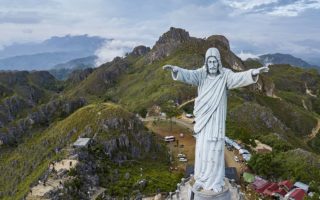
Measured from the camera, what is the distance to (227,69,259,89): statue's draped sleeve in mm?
16672

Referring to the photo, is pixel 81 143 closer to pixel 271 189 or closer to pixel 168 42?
pixel 271 189

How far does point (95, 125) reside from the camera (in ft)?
134

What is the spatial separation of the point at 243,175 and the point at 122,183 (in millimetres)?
9565

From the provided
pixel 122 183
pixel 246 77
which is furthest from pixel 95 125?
pixel 246 77

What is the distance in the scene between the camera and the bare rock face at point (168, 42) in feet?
346

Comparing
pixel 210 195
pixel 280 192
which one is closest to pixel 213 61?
pixel 210 195

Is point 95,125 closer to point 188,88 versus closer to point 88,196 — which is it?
point 88,196

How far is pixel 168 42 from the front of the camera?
109 metres

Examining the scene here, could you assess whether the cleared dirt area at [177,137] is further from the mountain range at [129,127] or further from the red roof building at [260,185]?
the red roof building at [260,185]

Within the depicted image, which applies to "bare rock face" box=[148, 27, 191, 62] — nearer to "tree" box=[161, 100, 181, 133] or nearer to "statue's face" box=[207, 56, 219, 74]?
"tree" box=[161, 100, 181, 133]

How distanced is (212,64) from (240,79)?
1358 mm

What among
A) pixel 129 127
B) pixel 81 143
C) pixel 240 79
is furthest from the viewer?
pixel 129 127

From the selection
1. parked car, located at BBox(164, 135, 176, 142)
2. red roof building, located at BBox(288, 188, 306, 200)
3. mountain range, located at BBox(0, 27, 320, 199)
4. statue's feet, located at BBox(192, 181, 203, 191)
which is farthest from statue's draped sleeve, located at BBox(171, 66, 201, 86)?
parked car, located at BBox(164, 135, 176, 142)

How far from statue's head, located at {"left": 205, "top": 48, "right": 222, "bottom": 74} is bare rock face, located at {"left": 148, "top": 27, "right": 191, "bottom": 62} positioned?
85487 mm
